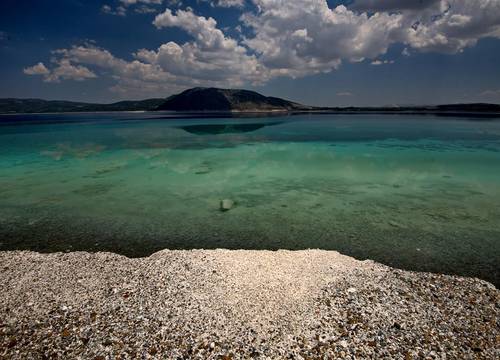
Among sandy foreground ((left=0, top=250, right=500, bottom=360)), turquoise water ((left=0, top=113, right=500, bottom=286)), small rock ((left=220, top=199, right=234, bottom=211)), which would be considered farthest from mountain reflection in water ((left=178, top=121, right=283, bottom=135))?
sandy foreground ((left=0, top=250, right=500, bottom=360))

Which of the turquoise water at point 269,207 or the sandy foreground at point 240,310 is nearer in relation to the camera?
the sandy foreground at point 240,310

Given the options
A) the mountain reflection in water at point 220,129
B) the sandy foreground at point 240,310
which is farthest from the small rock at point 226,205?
the mountain reflection in water at point 220,129

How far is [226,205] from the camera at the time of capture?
20.6 meters

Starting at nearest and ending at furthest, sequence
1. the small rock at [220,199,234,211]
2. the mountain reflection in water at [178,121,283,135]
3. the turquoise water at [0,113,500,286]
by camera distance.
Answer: the turquoise water at [0,113,500,286]
the small rock at [220,199,234,211]
the mountain reflection in water at [178,121,283,135]

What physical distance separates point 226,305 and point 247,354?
75.6 inches

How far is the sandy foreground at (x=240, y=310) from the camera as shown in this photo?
25.2 ft

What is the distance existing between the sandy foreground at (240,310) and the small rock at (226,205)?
7950 millimetres

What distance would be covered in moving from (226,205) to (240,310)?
11863mm

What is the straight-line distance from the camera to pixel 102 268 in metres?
11.9

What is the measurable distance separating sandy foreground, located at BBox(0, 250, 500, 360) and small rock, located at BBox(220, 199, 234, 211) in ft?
26.1

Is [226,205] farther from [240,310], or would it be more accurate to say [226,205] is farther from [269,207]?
[240,310]

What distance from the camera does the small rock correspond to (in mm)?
20297

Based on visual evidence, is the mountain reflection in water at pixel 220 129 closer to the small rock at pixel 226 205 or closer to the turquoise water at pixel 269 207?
the turquoise water at pixel 269 207

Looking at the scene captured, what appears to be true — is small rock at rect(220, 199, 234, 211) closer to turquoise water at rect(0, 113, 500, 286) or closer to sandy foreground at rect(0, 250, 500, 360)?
turquoise water at rect(0, 113, 500, 286)
